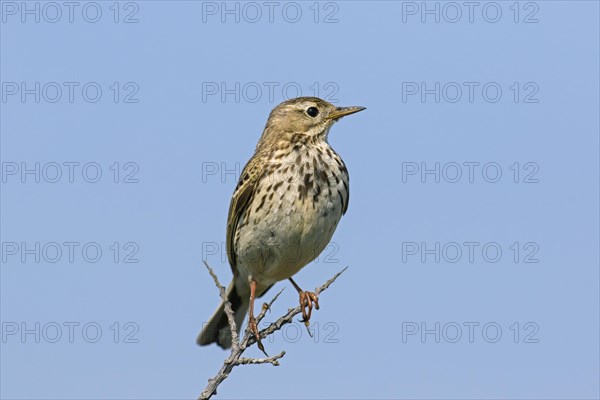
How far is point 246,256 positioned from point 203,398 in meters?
4.21

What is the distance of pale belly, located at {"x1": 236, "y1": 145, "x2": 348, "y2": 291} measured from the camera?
36.4 feet

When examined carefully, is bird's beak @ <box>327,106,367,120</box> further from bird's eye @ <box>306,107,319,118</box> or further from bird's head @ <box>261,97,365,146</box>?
bird's eye @ <box>306,107,319,118</box>

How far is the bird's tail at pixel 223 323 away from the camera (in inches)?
484

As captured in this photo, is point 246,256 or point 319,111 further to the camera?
point 319,111

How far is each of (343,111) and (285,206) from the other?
1.90 metres

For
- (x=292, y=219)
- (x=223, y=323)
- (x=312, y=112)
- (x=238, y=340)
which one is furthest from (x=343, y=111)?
(x=238, y=340)

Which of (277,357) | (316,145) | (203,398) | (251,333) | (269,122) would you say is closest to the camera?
(203,398)

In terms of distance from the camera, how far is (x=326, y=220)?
11.2 meters

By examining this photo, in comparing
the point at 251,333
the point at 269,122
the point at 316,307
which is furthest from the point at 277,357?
the point at 269,122

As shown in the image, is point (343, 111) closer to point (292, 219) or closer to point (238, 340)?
point (292, 219)

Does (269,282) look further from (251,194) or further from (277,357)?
(277,357)

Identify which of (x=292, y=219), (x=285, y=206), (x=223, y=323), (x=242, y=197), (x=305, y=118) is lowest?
(x=223, y=323)

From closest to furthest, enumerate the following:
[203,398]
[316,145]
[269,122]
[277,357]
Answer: [203,398] → [277,357] → [316,145] → [269,122]

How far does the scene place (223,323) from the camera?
12469mm
